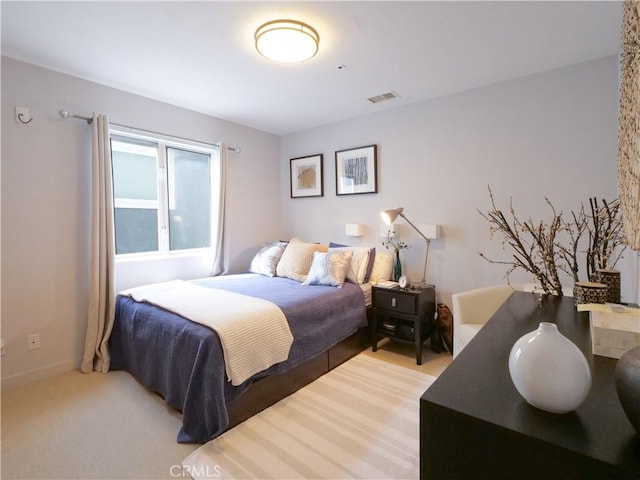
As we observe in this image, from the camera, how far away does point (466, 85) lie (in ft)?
9.14

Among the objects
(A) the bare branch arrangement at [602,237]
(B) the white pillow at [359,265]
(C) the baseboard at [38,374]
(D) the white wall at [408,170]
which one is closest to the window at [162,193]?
(D) the white wall at [408,170]

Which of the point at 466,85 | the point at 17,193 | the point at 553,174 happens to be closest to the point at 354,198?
the point at 466,85

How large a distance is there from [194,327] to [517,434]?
5.74 ft

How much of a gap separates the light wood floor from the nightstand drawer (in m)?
0.57

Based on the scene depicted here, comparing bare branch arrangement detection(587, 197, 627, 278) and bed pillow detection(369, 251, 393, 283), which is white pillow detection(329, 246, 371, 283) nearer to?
bed pillow detection(369, 251, 393, 283)

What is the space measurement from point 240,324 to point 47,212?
1924mm

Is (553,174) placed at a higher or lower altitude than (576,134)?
lower

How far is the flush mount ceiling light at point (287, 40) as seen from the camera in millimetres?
1867

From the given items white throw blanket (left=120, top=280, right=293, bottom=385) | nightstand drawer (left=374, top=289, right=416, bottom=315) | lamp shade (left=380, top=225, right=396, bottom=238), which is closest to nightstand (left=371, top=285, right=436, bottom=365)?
nightstand drawer (left=374, top=289, right=416, bottom=315)

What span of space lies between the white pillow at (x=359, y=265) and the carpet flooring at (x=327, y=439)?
1.03 metres

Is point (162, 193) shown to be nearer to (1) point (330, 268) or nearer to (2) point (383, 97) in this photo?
(1) point (330, 268)

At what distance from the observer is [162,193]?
10.7 ft

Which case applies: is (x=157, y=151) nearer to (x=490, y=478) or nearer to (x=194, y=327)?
(x=194, y=327)

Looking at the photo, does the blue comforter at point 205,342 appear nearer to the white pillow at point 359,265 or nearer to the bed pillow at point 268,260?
the white pillow at point 359,265
